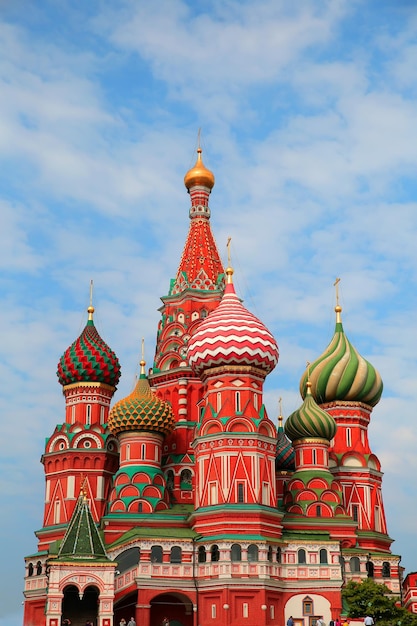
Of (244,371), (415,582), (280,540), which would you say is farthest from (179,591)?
(415,582)

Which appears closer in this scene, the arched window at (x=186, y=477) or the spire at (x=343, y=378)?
the arched window at (x=186, y=477)

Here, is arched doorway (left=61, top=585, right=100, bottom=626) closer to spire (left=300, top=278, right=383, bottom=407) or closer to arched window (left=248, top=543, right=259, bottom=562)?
arched window (left=248, top=543, right=259, bottom=562)

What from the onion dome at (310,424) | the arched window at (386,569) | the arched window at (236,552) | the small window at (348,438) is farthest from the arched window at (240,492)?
the small window at (348,438)

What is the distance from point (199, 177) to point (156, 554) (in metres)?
21.1

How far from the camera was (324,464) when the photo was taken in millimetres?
A: 48625

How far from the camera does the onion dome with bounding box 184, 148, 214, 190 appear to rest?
56094 mm

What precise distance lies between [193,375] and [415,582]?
13919 mm

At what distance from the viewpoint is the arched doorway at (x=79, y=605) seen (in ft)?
130

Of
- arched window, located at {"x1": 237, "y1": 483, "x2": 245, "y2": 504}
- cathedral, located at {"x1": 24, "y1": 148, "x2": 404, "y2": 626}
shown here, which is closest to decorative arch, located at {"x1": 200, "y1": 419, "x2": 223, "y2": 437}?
cathedral, located at {"x1": 24, "y1": 148, "x2": 404, "y2": 626}

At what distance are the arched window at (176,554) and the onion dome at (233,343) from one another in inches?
303

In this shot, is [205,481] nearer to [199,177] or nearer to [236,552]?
[236,552]

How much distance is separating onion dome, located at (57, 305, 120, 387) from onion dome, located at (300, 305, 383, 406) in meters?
9.40

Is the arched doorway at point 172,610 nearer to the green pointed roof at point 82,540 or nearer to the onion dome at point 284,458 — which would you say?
the green pointed roof at point 82,540

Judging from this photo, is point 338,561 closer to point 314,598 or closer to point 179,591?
point 314,598
